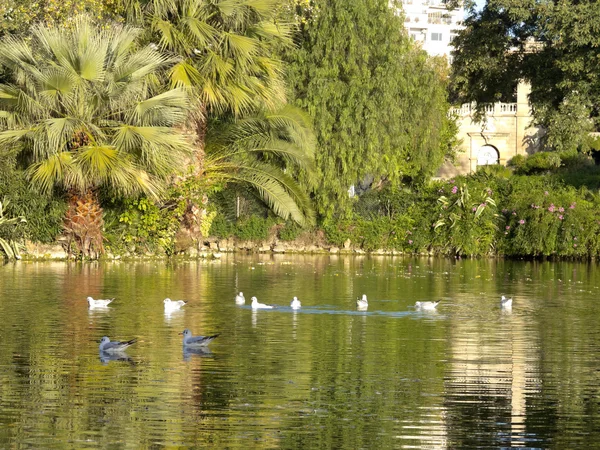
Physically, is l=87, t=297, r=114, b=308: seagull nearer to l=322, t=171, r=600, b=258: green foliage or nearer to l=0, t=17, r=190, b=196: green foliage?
l=0, t=17, r=190, b=196: green foliage

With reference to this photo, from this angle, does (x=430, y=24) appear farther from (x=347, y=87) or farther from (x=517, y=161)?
(x=347, y=87)

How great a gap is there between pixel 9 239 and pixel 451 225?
15.7 meters

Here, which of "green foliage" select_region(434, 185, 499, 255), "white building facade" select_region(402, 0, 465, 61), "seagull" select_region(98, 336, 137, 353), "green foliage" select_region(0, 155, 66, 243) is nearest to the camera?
"seagull" select_region(98, 336, 137, 353)

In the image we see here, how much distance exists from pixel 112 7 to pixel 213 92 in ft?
12.8

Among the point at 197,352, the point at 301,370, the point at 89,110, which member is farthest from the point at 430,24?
the point at 301,370

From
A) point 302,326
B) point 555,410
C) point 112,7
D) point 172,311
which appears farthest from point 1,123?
point 555,410

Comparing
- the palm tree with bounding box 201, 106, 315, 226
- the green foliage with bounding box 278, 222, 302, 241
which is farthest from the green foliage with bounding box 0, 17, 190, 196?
the green foliage with bounding box 278, 222, 302, 241

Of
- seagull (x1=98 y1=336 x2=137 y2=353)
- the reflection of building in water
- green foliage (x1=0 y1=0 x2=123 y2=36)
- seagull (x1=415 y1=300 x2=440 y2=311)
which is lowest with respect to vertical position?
the reflection of building in water

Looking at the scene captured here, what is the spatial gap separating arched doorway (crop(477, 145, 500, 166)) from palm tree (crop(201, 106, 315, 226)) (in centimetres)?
4372

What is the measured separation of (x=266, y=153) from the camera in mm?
37094

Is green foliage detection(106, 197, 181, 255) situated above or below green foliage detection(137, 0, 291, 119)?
below

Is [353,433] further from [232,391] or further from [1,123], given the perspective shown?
[1,123]

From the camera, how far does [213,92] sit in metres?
32.9

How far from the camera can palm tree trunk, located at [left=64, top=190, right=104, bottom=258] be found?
1291 inches
